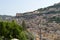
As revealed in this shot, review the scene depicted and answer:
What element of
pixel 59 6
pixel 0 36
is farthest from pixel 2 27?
pixel 59 6

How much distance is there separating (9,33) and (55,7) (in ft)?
273

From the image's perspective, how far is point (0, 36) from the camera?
18.2m

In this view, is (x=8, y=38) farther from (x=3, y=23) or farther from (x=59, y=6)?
(x=59, y=6)

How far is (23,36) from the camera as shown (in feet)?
64.6

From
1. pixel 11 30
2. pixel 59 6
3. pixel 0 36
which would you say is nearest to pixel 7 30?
pixel 11 30

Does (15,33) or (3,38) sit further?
(15,33)

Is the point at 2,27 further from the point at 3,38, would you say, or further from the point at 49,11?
the point at 49,11

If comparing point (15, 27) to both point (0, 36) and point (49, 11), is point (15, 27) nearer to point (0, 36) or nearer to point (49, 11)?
point (0, 36)

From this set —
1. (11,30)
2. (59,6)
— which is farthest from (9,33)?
(59,6)

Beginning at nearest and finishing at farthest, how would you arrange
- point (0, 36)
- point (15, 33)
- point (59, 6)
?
point (0, 36)
point (15, 33)
point (59, 6)

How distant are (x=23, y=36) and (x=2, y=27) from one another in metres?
1.69

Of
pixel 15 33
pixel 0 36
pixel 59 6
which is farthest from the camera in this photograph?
pixel 59 6

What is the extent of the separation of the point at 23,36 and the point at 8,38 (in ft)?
4.33

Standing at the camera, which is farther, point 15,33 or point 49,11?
point 49,11
